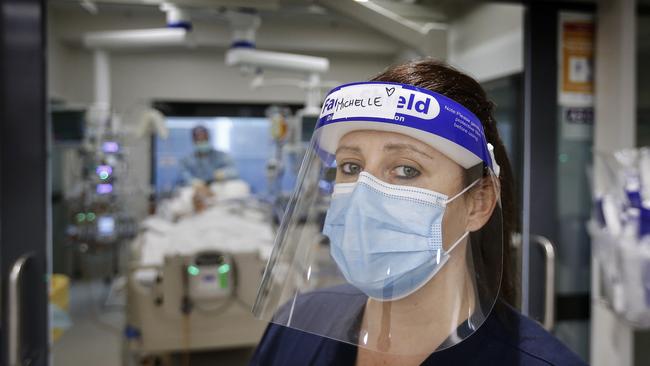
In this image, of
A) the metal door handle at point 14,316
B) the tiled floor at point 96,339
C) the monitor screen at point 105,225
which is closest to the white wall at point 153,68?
the monitor screen at point 105,225

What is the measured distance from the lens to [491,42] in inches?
84.8

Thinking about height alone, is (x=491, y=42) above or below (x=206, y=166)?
above

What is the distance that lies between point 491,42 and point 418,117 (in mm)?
1714

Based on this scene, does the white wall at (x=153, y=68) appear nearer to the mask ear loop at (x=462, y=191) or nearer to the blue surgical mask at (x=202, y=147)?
the blue surgical mask at (x=202, y=147)

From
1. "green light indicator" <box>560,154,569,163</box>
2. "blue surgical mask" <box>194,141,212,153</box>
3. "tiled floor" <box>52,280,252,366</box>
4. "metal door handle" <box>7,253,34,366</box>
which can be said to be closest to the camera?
"metal door handle" <box>7,253,34,366</box>

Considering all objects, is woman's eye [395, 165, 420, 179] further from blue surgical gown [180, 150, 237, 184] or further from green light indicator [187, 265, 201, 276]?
blue surgical gown [180, 150, 237, 184]

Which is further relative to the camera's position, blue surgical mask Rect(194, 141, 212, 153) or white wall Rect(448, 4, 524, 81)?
blue surgical mask Rect(194, 141, 212, 153)

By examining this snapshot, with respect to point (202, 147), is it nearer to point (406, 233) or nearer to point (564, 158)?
point (564, 158)

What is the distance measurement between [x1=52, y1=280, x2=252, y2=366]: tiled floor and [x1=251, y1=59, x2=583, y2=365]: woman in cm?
259

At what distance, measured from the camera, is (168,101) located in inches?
197

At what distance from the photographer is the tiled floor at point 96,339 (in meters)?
3.42

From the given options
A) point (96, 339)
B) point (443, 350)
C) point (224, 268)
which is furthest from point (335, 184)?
point (96, 339)

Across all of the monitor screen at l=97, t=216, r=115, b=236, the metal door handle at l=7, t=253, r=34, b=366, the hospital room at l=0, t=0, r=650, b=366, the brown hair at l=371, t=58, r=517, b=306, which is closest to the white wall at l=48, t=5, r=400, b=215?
the hospital room at l=0, t=0, r=650, b=366

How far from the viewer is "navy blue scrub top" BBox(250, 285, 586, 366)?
0.72 m
